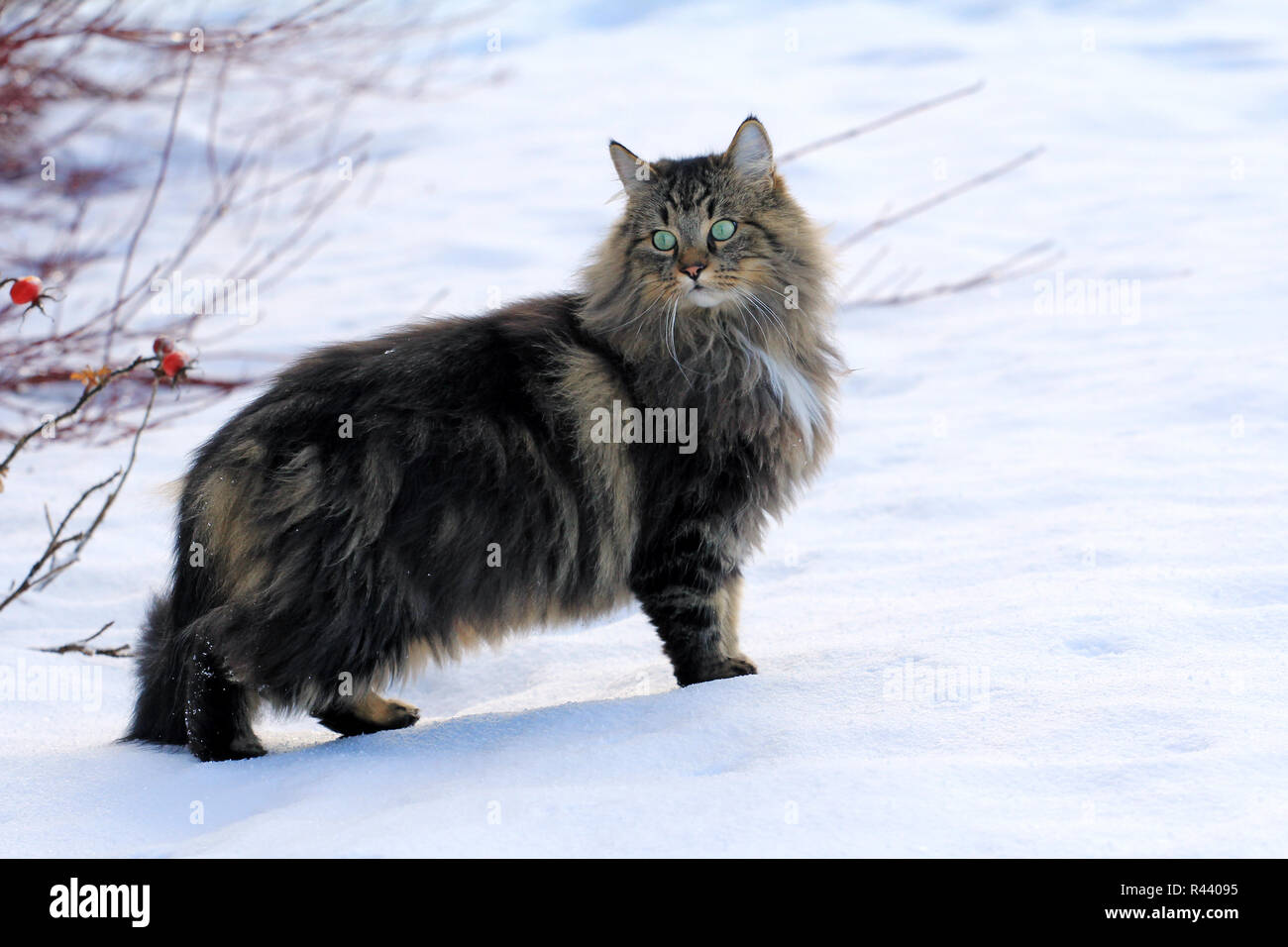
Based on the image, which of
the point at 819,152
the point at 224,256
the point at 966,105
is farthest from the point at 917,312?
the point at 224,256

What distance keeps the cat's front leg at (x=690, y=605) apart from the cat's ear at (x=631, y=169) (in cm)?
96

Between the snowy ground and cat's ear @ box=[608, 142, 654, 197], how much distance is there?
1302 millimetres

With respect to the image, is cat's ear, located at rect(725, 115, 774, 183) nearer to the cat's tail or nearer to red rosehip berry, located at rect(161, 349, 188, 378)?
red rosehip berry, located at rect(161, 349, 188, 378)

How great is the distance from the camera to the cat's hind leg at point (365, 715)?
A: 3.03 m

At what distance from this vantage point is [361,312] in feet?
23.7

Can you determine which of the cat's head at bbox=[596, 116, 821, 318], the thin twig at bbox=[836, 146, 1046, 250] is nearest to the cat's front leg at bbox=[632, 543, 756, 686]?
the cat's head at bbox=[596, 116, 821, 318]

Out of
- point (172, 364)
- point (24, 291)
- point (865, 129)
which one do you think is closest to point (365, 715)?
point (172, 364)

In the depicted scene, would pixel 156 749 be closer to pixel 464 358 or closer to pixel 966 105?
pixel 464 358

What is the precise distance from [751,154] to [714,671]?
1.35 metres

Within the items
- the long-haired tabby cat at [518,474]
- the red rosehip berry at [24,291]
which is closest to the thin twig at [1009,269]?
the long-haired tabby cat at [518,474]

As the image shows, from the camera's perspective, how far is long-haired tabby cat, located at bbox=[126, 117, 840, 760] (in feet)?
9.34

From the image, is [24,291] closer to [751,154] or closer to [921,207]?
[751,154]

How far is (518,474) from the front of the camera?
2967 mm

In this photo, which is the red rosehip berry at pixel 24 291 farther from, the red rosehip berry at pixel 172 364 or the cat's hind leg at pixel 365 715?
the cat's hind leg at pixel 365 715
